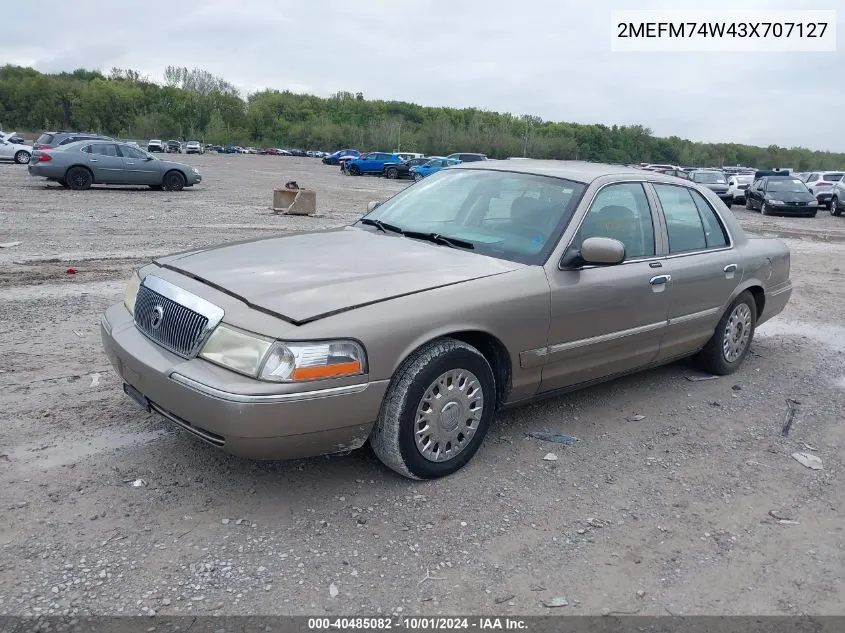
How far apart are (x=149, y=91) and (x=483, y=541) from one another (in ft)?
436

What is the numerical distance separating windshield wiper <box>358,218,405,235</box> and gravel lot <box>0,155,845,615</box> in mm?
1427

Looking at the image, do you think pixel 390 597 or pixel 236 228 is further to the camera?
pixel 236 228

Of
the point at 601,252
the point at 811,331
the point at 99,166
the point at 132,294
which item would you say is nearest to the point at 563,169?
the point at 601,252

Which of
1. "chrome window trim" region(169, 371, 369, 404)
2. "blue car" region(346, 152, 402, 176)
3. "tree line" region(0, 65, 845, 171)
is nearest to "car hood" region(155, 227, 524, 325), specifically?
"chrome window trim" region(169, 371, 369, 404)

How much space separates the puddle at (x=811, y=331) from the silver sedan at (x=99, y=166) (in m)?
16.9

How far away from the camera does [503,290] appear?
3734 mm

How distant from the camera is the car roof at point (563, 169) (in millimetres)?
4601

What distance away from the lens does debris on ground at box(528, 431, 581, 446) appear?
168 inches

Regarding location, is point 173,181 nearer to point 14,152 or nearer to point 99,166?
point 99,166

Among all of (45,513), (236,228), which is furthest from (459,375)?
(236,228)

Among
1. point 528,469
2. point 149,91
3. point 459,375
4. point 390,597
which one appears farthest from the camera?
point 149,91

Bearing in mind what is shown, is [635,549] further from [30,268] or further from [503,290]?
[30,268]

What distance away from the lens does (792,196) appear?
24078mm

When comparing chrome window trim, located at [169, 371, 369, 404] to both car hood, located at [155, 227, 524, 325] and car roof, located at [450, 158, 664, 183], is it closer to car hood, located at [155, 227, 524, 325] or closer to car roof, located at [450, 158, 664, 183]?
car hood, located at [155, 227, 524, 325]
